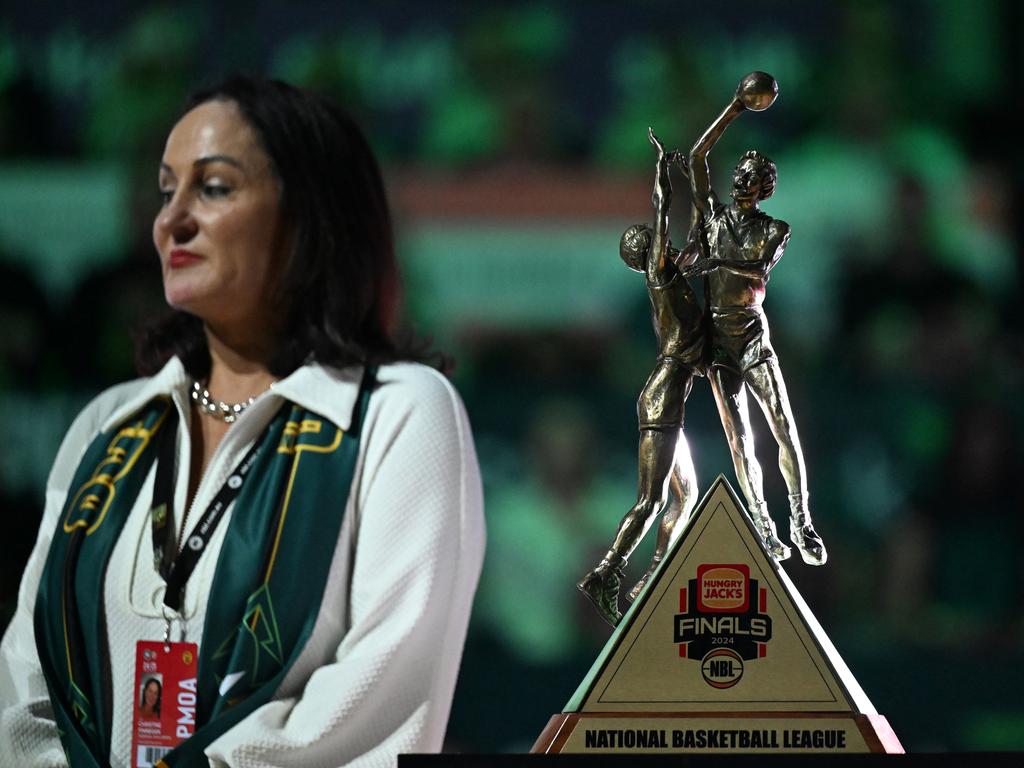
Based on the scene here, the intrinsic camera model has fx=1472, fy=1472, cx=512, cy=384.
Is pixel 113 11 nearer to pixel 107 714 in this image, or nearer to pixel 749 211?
pixel 107 714

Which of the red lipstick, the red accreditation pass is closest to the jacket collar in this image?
the red lipstick

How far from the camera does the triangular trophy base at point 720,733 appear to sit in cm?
99

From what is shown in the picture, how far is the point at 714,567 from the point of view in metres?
1.06

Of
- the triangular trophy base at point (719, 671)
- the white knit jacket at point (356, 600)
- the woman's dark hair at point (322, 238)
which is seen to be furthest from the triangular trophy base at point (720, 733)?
the woman's dark hair at point (322, 238)

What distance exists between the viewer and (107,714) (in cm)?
142

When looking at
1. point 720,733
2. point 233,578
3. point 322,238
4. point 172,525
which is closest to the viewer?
point 720,733

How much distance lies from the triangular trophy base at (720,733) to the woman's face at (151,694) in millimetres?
523

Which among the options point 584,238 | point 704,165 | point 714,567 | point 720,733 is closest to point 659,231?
point 704,165

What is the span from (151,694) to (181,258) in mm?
443

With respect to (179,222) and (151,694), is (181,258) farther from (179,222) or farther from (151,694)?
(151,694)

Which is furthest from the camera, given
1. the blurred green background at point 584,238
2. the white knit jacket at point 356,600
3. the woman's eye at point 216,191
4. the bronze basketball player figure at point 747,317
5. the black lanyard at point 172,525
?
the blurred green background at point 584,238

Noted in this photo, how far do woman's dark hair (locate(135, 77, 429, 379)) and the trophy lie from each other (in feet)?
1.60

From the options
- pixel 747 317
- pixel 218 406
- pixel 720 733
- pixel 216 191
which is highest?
pixel 216 191

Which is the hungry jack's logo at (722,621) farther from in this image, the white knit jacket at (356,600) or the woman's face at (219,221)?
the woman's face at (219,221)
